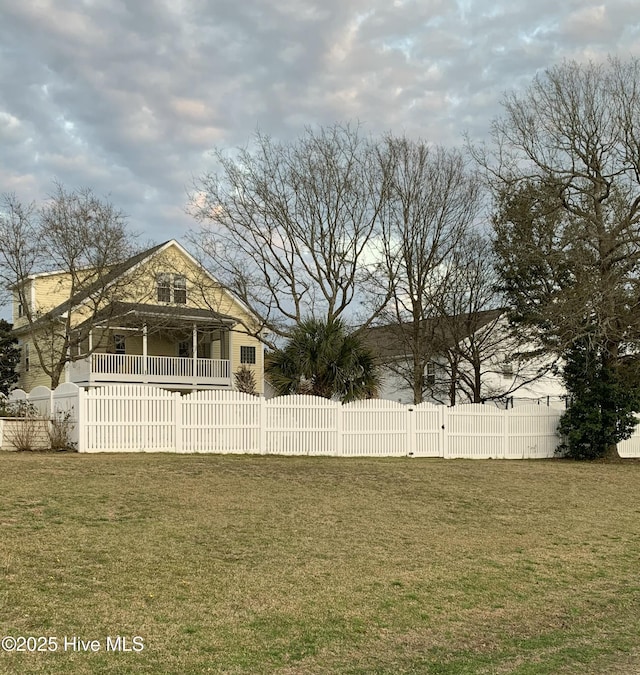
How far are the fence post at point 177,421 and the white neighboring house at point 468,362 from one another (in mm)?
12626

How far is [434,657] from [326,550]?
3590mm

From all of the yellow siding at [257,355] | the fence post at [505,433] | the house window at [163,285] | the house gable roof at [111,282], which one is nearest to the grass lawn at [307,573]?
the fence post at [505,433]

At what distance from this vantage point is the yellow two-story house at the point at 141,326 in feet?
89.0

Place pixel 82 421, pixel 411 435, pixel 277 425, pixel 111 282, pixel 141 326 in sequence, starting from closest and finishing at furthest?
pixel 82 421
pixel 277 425
pixel 411 435
pixel 111 282
pixel 141 326

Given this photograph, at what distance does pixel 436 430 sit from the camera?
2198 cm

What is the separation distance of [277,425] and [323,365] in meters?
2.60

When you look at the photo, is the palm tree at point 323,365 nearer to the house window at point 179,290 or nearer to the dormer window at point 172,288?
the dormer window at point 172,288

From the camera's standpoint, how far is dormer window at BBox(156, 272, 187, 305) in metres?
28.4

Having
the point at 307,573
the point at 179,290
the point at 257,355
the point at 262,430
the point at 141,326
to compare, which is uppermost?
the point at 179,290

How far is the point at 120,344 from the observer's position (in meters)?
34.1

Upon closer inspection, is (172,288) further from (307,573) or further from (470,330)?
(307,573)

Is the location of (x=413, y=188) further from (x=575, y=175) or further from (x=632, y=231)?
(x=632, y=231)

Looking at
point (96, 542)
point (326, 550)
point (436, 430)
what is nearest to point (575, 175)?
point (436, 430)

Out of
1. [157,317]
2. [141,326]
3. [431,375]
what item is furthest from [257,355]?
[431,375]
